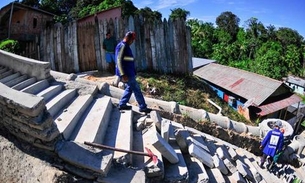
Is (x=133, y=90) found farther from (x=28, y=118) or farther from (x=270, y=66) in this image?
(x=270, y=66)

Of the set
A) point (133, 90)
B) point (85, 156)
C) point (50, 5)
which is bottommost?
point (85, 156)

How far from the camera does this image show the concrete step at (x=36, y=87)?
5179mm

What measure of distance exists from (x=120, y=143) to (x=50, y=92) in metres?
1.95

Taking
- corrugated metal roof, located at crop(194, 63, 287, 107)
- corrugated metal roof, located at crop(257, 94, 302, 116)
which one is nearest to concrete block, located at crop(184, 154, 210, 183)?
corrugated metal roof, located at crop(257, 94, 302, 116)

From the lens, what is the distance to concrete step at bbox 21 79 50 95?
17.0 ft

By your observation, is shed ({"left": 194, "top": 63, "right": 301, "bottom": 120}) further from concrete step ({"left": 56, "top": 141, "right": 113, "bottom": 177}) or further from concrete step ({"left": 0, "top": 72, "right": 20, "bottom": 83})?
concrete step ({"left": 56, "top": 141, "right": 113, "bottom": 177})

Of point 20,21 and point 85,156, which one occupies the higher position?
point 20,21

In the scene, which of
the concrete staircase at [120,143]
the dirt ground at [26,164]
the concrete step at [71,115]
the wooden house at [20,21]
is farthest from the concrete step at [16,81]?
the wooden house at [20,21]

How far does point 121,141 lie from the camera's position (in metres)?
4.30

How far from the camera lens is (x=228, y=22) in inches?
1864

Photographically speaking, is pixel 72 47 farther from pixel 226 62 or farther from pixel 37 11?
pixel 226 62

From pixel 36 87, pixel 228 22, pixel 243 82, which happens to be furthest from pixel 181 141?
pixel 228 22

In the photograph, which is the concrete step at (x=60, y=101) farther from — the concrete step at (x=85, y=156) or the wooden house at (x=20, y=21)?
the wooden house at (x=20, y=21)

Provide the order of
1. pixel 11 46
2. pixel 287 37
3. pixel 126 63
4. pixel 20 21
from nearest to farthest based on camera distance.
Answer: pixel 126 63, pixel 11 46, pixel 20 21, pixel 287 37
